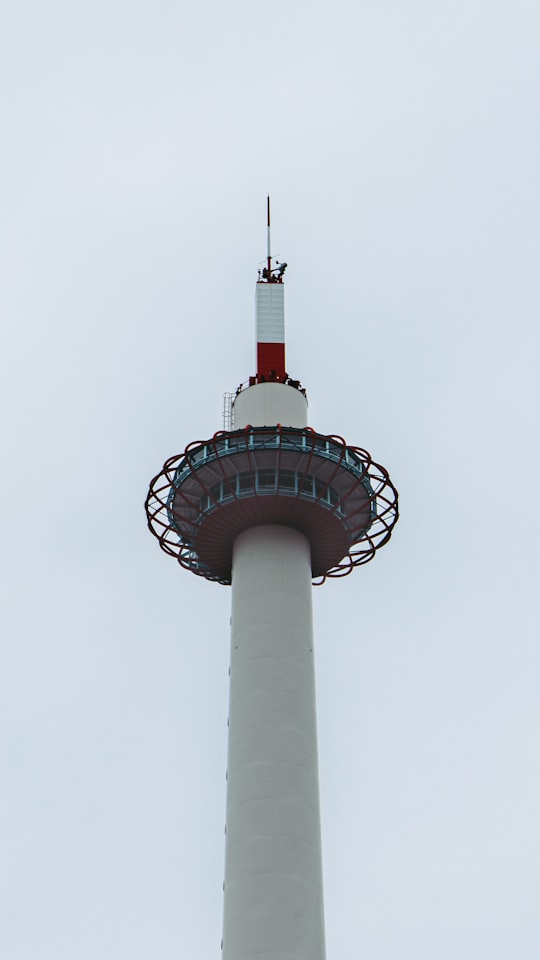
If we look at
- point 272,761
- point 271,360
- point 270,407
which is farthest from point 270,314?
point 272,761

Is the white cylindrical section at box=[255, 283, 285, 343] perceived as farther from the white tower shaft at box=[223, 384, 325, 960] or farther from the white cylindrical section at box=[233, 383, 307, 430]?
the white tower shaft at box=[223, 384, 325, 960]

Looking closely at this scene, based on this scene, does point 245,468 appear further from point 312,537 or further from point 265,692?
point 265,692

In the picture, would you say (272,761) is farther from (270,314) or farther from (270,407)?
(270,314)

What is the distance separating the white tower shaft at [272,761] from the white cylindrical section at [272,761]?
42 mm

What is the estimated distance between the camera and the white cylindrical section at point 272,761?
4497 cm

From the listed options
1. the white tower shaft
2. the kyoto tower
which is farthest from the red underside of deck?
the white tower shaft

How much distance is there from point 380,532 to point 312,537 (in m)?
3.66

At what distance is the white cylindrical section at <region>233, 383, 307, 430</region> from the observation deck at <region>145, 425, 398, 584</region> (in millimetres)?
2785

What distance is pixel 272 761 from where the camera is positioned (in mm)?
48188

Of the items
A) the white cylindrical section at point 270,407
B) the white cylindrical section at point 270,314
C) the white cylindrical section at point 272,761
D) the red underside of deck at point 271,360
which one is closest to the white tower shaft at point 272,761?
the white cylindrical section at point 272,761

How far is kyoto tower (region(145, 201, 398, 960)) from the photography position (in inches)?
1797

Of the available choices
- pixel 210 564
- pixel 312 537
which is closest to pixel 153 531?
pixel 210 564

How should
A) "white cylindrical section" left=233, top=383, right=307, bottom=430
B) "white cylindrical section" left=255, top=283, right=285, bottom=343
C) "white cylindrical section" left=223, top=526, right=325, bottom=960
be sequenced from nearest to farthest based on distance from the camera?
"white cylindrical section" left=223, top=526, right=325, bottom=960 < "white cylindrical section" left=233, top=383, right=307, bottom=430 < "white cylindrical section" left=255, top=283, right=285, bottom=343

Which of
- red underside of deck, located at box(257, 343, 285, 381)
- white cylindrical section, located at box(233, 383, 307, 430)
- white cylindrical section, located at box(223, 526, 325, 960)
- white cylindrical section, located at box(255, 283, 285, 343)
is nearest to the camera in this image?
white cylindrical section, located at box(223, 526, 325, 960)
